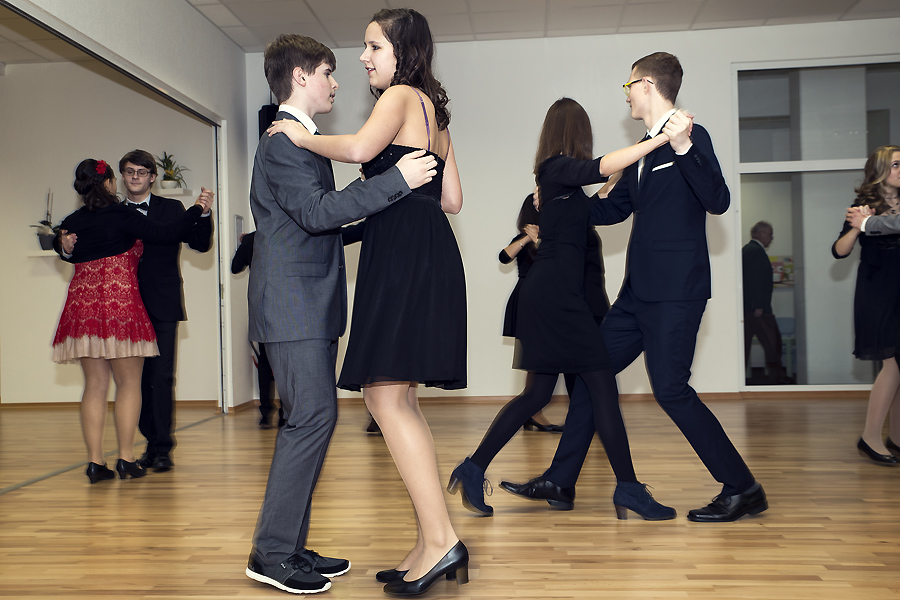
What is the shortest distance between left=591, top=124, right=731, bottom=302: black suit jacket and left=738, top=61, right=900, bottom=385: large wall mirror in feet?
13.6

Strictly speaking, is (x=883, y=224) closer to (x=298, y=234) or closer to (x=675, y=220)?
(x=675, y=220)

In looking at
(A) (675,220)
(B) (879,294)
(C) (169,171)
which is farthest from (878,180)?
(C) (169,171)

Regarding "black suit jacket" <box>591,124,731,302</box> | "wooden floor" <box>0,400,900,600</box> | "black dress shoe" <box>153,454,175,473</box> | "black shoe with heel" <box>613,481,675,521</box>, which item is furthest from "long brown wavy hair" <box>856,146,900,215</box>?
"black dress shoe" <box>153,454,175,473</box>

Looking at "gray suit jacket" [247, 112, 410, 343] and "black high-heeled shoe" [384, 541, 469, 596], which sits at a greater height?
"gray suit jacket" [247, 112, 410, 343]

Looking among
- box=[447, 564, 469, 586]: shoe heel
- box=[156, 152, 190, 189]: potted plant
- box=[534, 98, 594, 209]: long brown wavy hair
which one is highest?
box=[156, 152, 190, 189]: potted plant

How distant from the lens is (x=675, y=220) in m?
2.55

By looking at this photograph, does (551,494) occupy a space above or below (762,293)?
below

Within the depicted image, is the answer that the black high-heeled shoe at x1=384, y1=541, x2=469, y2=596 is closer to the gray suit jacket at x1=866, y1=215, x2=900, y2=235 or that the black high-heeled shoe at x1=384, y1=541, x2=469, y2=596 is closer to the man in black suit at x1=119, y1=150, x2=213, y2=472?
the man in black suit at x1=119, y1=150, x2=213, y2=472

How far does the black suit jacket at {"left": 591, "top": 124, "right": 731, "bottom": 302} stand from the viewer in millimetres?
2475

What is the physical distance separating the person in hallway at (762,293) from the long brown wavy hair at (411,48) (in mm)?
5109

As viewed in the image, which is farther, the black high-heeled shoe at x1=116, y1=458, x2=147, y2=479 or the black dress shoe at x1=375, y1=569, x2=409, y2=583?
the black high-heeled shoe at x1=116, y1=458, x2=147, y2=479

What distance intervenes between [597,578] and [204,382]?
4.72 meters

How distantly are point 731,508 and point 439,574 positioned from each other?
1263 mm

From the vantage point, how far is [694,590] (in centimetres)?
192
